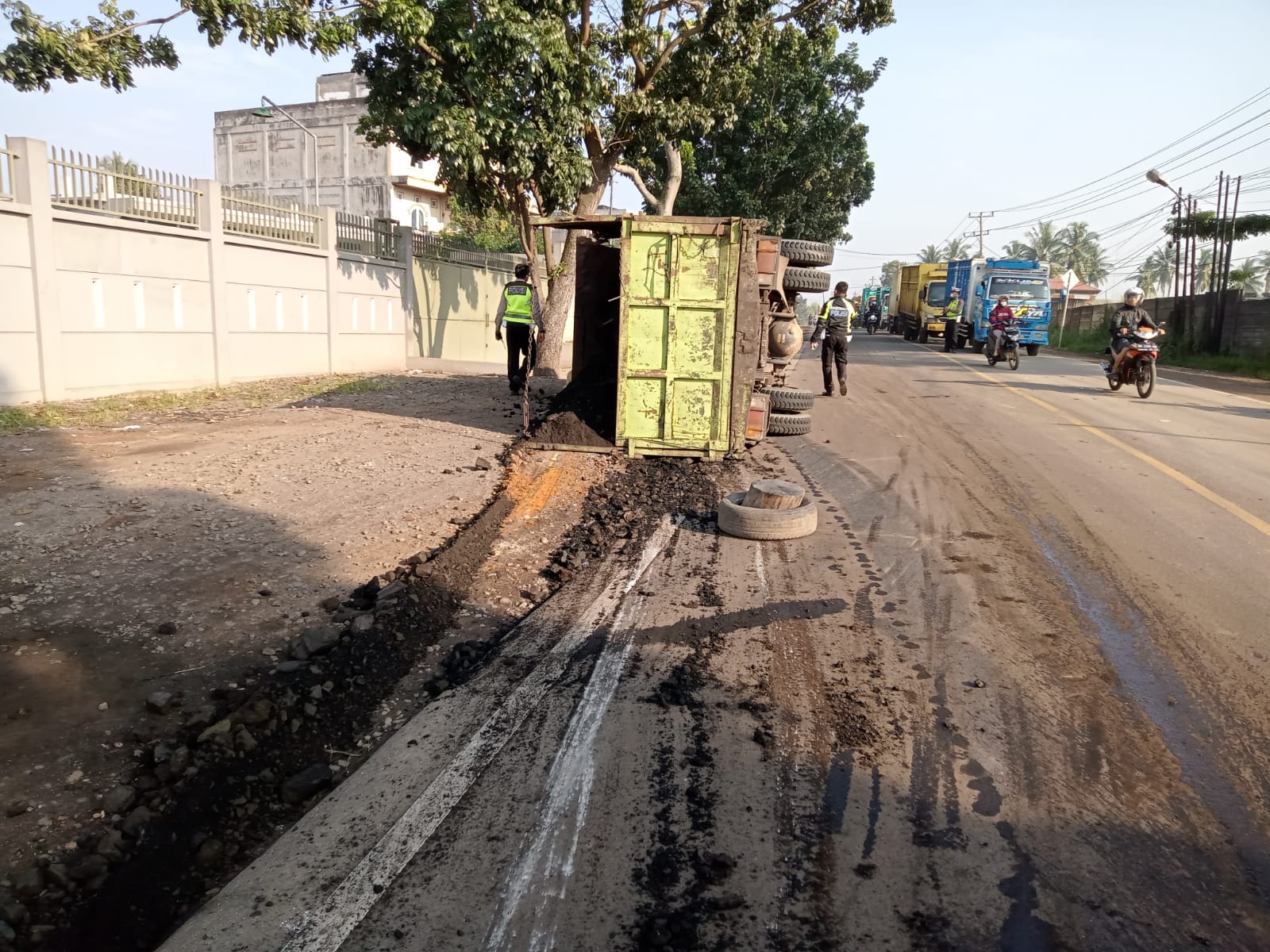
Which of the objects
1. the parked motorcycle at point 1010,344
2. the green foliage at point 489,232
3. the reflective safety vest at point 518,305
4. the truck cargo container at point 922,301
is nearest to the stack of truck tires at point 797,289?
the reflective safety vest at point 518,305

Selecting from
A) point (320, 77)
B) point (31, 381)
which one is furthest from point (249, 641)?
point (320, 77)

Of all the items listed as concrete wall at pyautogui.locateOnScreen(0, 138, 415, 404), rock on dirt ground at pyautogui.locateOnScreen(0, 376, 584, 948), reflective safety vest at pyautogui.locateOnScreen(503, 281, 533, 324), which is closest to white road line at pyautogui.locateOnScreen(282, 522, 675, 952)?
rock on dirt ground at pyautogui.locateOnScreen(0, 376, 584, 948)

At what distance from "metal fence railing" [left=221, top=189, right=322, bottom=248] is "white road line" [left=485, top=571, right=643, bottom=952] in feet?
41.7

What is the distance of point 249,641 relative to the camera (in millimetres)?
4250

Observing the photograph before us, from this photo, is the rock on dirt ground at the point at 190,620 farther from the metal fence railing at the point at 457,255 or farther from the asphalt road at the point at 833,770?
the metal fence railing at the point at 457,255

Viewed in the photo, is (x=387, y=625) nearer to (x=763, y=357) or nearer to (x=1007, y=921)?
(x=1007, y=921)

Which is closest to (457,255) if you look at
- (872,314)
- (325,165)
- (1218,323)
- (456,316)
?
(456,316)

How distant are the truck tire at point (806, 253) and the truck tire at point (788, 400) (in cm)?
138

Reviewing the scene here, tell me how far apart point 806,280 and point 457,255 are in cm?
1407

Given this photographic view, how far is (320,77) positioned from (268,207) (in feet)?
120

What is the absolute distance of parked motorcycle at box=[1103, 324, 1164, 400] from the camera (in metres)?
13.5

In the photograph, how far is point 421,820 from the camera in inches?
114

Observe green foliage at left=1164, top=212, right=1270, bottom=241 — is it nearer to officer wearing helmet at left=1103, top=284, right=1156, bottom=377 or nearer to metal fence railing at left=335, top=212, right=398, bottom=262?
officer wearing helmet at left=1103, top=284, right=1156, bottom=377

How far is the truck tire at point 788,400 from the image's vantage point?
905 centimetres
